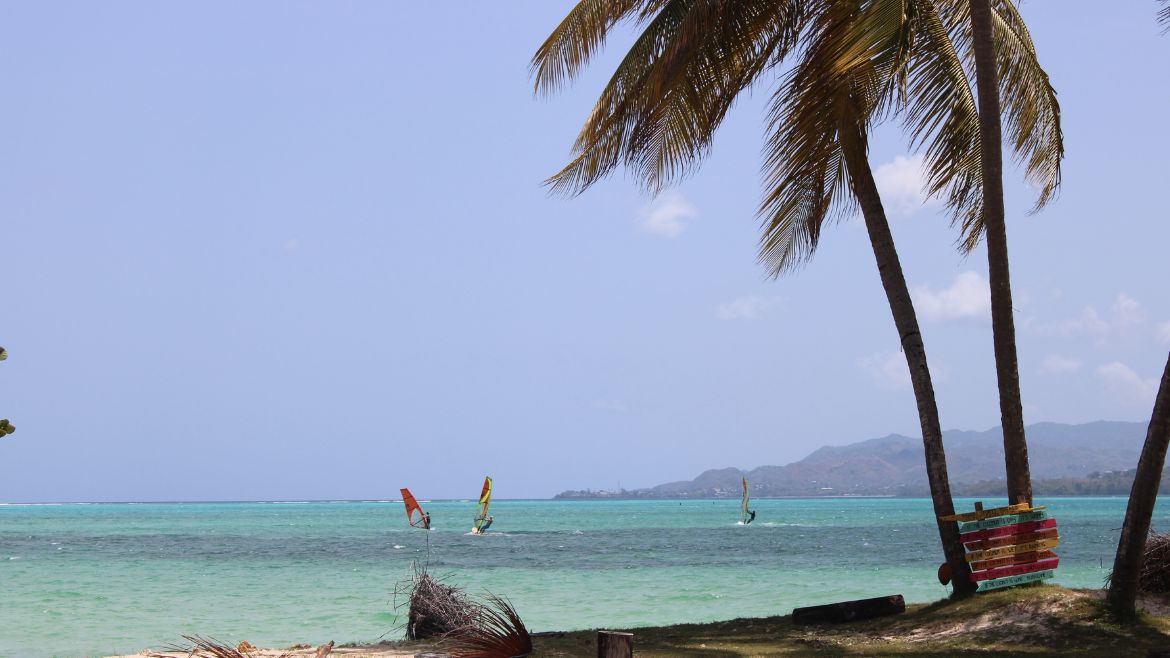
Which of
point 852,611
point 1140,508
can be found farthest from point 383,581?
point 1140,508

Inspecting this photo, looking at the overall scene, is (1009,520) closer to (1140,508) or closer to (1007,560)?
(1007,560)

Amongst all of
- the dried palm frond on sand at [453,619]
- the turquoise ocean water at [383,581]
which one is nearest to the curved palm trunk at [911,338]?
the dried palm frond on sand at [453,619]

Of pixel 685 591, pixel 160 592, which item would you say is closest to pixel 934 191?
pixel 685 591

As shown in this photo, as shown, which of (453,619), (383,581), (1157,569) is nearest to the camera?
(1157,569)

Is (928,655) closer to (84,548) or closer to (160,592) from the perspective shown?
(160,592)

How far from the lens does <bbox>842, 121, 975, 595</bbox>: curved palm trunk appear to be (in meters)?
10.3

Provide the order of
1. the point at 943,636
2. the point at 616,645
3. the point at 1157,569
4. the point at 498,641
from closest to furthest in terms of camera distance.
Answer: the point at 616,645
the point at 498,641
the point at 943,636
the point at 1157,569

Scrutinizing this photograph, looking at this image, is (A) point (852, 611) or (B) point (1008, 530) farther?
(A) point (852, 611)

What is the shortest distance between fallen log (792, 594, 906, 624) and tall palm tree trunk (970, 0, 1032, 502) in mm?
1747

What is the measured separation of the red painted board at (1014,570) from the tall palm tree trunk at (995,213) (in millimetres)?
746

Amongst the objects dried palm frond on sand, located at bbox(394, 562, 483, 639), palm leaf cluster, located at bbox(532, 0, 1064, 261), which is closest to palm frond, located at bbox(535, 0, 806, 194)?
palm leaf cluster, located at bbox(532, 0, 1064, 261)

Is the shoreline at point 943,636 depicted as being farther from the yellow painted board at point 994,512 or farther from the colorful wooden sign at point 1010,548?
the yellow painted board at point 994,512

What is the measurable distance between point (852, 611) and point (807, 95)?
4942 millimetres

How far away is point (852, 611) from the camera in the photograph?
1045cm
